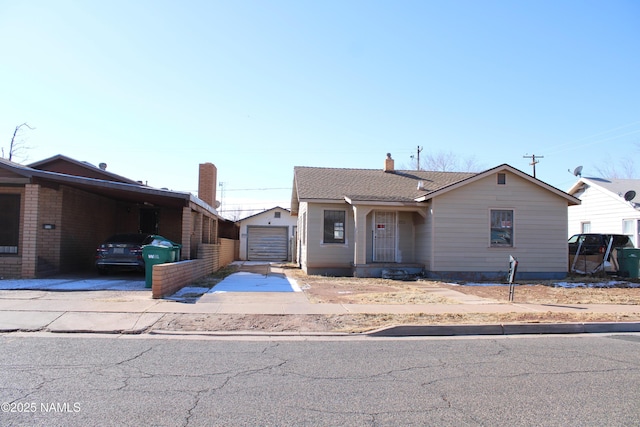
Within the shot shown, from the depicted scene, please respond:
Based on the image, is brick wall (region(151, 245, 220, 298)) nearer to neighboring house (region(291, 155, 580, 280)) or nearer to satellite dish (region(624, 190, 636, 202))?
neighboring house (region(291, 155, 580, 280))

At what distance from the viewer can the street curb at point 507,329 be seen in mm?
8344

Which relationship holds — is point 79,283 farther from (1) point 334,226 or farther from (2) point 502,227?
(2) point 502,227

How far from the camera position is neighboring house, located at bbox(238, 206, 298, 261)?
3073 centimetres

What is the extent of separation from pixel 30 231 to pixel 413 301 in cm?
1056

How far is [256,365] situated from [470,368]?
2763 millimetres

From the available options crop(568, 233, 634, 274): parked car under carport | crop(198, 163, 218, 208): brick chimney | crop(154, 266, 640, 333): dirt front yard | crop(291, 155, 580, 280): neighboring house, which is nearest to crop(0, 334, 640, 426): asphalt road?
crop(154, 266, 640, 333): dirt front yard

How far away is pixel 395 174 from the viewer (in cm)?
2281

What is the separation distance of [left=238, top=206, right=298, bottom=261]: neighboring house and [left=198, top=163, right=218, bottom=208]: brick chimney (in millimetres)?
8326

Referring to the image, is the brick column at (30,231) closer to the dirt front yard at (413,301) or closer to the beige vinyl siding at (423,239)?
the dirt front yard at (413,301)

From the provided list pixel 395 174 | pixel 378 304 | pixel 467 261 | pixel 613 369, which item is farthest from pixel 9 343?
pixel 395 174

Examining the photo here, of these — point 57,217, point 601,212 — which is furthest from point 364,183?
point 601,212

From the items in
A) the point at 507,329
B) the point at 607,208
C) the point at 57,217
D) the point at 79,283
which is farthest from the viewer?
the point at 607,208

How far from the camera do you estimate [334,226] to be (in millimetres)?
19141

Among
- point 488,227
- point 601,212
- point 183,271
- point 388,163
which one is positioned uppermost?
point 388,163
